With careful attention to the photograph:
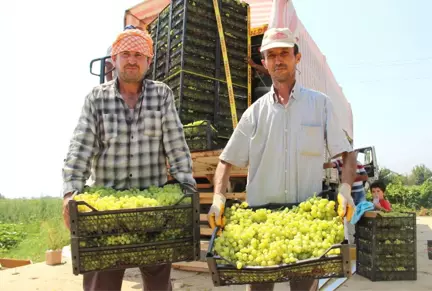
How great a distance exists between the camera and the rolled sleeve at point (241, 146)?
266 cm

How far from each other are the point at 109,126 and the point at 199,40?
4222mm

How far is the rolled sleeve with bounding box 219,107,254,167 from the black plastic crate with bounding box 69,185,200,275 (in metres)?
0.60

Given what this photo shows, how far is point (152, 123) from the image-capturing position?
2.55 m

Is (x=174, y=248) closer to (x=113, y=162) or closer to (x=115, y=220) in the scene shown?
(x=115, y=220)

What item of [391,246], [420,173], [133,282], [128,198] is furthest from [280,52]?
[420,173]

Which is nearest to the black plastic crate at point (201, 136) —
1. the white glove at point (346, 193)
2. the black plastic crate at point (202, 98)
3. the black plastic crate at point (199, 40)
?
the black plastic crate at point (202, 98)

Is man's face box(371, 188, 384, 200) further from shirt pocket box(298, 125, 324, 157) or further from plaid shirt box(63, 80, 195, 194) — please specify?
plaid shirt box(63, 80, 195, 194)

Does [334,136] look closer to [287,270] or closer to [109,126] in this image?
[287,270]

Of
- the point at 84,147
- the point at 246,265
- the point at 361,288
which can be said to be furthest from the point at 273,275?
the point at 361,288

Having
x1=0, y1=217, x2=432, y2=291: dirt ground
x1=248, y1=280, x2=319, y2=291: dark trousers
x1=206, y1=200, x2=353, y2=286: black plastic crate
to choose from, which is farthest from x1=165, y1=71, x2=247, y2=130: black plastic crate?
x1=206, y1=200, x2=353, y2=286: black plastic crate

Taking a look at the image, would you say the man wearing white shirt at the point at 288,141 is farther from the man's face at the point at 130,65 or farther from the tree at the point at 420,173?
the tree at the point at 420,173

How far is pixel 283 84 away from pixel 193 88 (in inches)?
147

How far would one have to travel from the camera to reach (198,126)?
17.6ft

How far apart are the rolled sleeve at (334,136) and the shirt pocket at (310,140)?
56 millimetres
